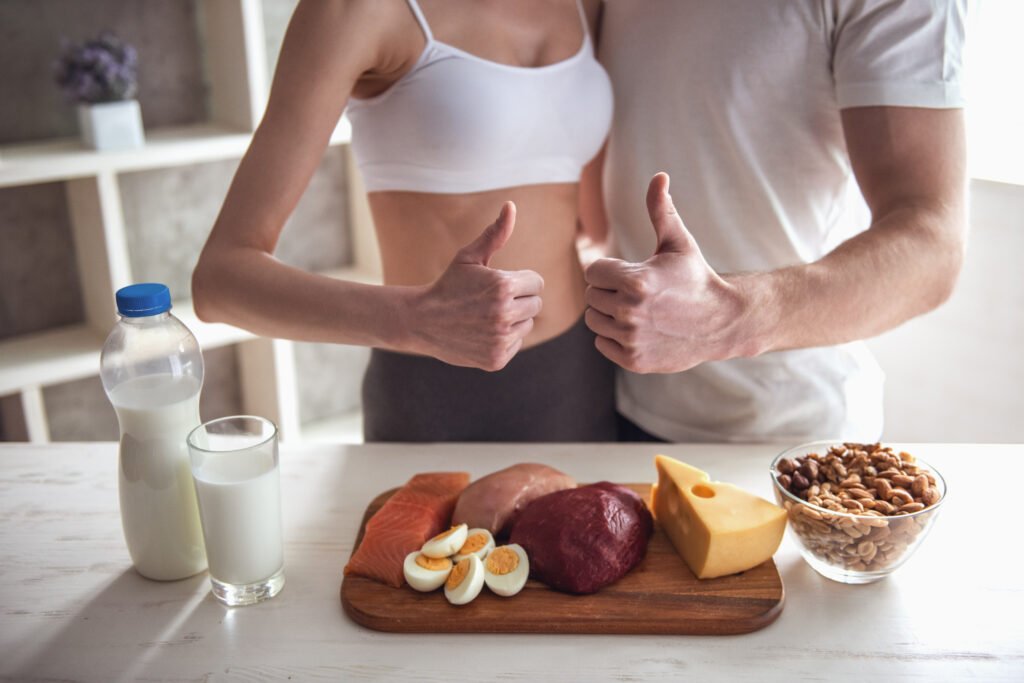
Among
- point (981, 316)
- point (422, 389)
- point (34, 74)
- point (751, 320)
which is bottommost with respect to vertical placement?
point (981, 316)

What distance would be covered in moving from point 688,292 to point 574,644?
37 cm

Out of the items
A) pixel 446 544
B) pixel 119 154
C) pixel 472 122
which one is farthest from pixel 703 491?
pixel 119 154

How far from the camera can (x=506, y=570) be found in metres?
0.95

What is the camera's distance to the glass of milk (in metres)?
0.93

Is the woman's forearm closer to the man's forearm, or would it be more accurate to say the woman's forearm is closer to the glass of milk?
the glass of milk

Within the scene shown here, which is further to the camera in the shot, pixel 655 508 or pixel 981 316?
pixel 981 316

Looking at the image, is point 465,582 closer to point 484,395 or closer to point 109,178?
point 484,395

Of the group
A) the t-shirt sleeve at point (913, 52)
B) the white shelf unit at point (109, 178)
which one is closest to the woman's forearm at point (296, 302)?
the t-shirt sleeve at point (913, 52)

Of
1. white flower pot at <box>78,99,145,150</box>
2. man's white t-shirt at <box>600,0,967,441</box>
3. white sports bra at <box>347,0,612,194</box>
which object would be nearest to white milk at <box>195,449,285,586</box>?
white sports bra at <box>347,0,612,194</box>

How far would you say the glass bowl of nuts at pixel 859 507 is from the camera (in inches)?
36.7

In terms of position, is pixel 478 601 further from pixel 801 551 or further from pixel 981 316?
pixel 981 316

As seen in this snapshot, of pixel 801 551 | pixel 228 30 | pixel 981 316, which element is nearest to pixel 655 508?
pixel 801 551

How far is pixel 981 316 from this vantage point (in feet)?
6.75

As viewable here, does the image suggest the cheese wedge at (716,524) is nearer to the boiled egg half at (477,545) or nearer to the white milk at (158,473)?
the boiled egg half at (477,545)
